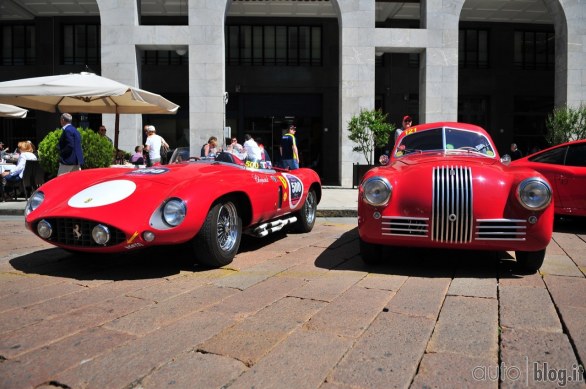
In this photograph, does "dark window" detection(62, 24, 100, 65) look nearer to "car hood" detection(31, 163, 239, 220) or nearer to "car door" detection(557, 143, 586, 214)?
"car hood" detection(31, 163, 239, 220)

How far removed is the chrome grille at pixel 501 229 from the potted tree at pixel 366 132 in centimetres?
1012

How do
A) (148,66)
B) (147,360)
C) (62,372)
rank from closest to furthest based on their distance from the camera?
(62,372) → (147,360) → (148,66)

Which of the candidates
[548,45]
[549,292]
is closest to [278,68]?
[548,45]

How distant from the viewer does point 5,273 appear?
3936mm

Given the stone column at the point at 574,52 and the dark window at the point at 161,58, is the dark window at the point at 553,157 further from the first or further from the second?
the dark window at the point at 161,58

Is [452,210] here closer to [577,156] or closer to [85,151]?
[577,156]

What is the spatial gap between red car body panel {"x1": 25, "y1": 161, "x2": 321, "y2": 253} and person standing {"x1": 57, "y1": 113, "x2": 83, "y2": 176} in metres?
4.27

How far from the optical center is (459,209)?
3783 mm

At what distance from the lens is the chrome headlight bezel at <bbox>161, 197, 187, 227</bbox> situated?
11.8 feet

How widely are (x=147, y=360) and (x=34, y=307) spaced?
1.24 m

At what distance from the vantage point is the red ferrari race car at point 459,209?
3.74 metres

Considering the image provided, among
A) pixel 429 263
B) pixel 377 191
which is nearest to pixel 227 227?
pixel 377 191

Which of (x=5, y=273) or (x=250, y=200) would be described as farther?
(x=250, y=200)

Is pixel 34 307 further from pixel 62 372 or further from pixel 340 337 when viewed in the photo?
pixel 340 337
